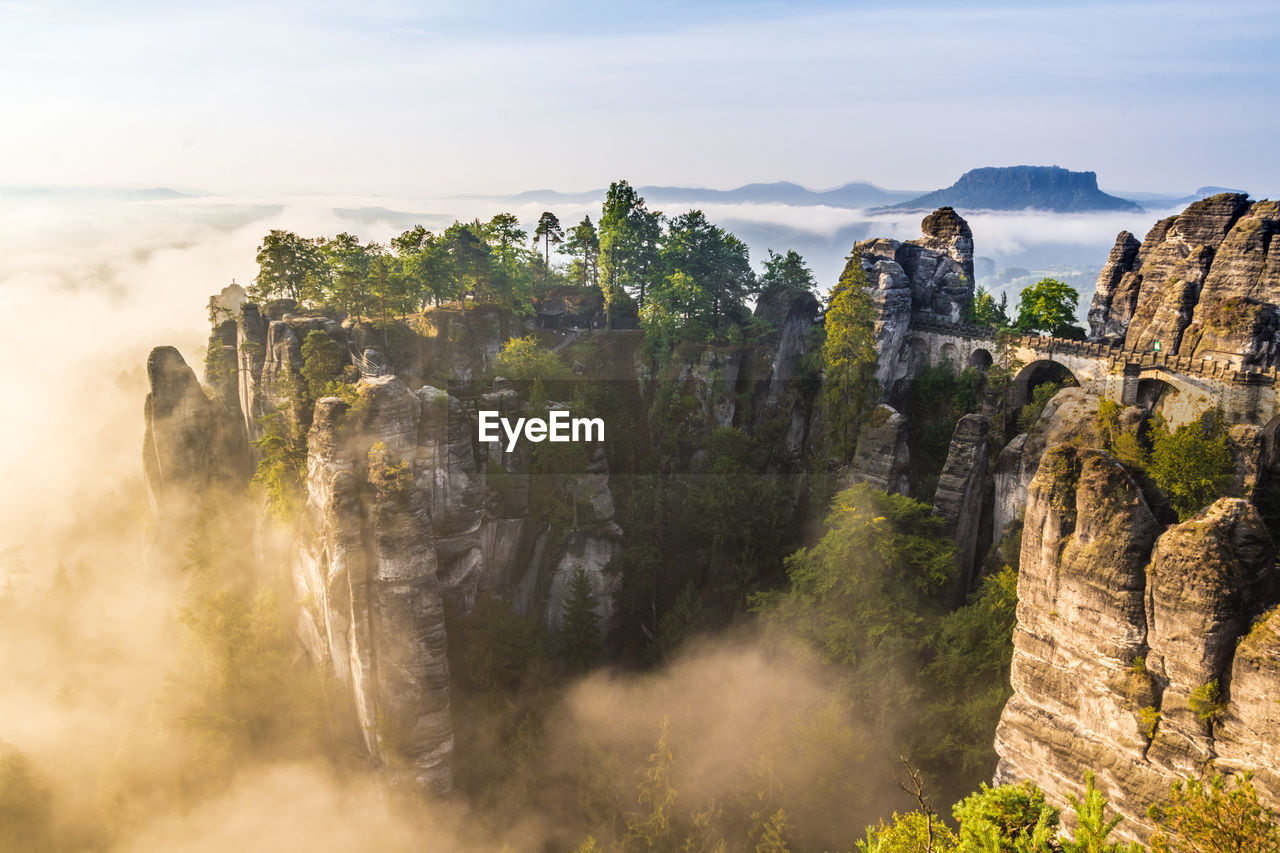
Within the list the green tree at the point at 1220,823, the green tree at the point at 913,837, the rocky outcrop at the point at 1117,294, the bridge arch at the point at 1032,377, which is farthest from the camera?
the rocky outcrop at the point at 1117,294

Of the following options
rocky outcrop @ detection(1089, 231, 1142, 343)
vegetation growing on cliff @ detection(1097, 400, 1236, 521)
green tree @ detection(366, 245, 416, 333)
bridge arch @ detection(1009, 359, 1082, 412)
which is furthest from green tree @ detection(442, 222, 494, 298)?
rocky outcrop @ detection(1089, 231, 1142, 343)

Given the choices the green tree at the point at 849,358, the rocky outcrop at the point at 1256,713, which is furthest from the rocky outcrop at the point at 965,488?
the rocky outcrop at the point at 1256,713

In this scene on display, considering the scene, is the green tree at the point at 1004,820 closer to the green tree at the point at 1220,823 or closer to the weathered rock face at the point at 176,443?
the green tree at the point at 1220,823

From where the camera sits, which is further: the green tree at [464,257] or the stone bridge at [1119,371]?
the green tree at [464,257]

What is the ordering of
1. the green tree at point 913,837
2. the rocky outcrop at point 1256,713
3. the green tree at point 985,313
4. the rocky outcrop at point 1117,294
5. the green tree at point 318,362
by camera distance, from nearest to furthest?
the rocky outcrop at point 1256,713 < the green tree at point 913,837 < the green tree at point 318,362 < the rocky outcrop at point 1117,294 < the green tree at point 985,313

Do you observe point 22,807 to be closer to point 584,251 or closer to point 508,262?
point 508,262

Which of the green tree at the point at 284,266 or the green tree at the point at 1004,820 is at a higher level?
the green tree at the point at 284,266

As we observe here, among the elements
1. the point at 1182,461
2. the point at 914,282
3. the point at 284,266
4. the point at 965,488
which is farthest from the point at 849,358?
the point at 284,266
